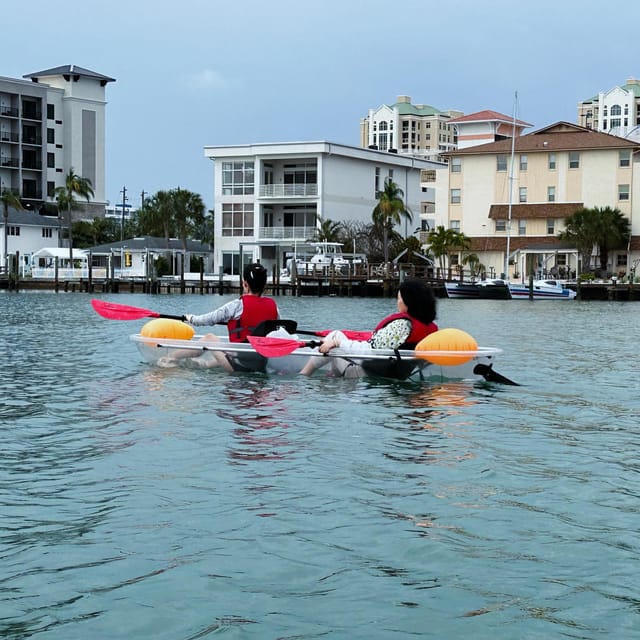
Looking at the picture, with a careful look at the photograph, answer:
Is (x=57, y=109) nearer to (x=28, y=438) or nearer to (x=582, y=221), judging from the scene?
(x=582, y=221)

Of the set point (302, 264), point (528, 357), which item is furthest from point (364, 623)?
point (302, 264)

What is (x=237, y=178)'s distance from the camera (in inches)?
3607

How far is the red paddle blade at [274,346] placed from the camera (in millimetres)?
16219

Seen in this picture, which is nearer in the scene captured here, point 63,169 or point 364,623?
point 364,623

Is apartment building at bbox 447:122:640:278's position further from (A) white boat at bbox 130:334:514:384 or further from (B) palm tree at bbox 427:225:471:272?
(A) white boat at bbox 130:334:514:384

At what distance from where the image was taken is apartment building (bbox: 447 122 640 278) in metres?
80.3

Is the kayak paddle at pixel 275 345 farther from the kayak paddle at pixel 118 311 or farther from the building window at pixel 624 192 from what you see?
the building window at pixel 624 192

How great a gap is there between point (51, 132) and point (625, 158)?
63998 millimetres

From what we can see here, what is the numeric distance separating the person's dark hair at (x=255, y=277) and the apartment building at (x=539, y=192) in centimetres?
6378

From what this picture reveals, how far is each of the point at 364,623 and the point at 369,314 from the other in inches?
1565

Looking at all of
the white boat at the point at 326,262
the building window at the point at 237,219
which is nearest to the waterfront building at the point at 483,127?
the building window at the point at 237,219

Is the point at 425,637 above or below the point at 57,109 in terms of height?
below

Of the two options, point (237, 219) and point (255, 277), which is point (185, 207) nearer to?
point (237, 219)

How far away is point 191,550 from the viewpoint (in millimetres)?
7367
